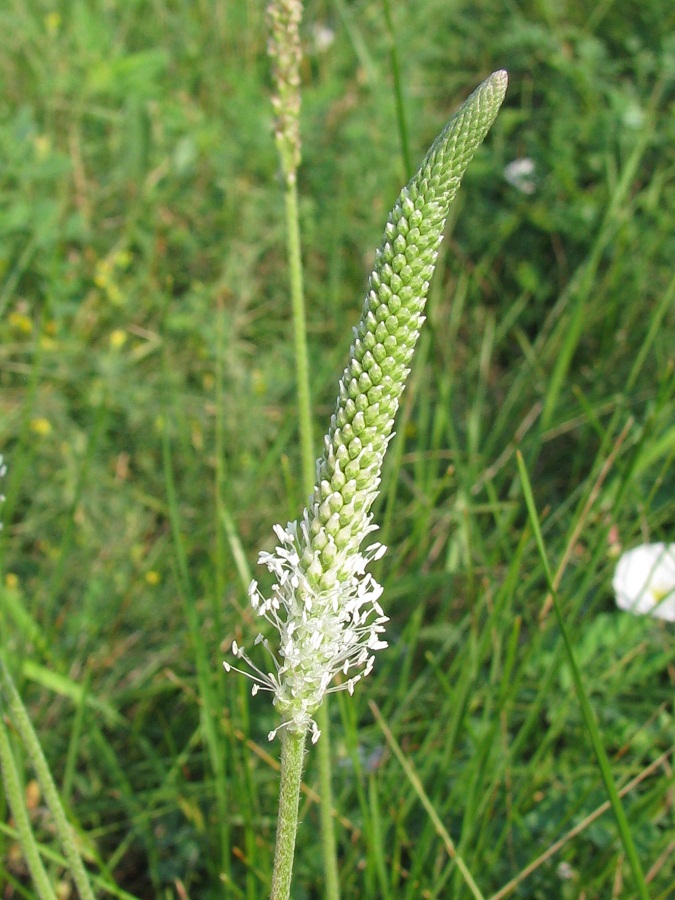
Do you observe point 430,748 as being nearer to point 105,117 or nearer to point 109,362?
point 109,362

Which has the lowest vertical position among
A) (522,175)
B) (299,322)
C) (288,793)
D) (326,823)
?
(326,823)

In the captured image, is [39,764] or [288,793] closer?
[288,793]

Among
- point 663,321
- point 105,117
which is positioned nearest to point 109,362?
point 105,117

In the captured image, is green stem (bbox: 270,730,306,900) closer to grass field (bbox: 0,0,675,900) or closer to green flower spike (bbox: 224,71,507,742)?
green flower spike (bbox: 224,71,507,742)

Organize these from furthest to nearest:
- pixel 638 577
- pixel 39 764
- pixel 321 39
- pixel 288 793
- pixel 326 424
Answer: pixel 321 39
pixel 326 424
pixel 638 577
pixel 39 764
pixel 288 793

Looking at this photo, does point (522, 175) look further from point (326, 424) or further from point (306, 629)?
point (306, 629)

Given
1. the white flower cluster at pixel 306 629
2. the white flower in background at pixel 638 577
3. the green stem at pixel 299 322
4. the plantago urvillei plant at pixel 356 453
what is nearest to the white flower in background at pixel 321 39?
the white flower in background at pixel 638 577

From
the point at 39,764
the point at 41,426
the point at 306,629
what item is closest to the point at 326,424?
the point at 41,426
